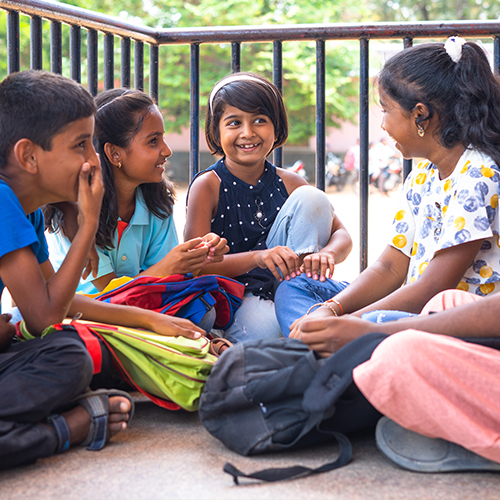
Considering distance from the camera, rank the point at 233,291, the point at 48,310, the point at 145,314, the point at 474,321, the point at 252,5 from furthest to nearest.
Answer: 1. the point at 252,5
2. the point at 233,291
3. the point at 145,314
4. the point at 48,310
5. the point at 474,321

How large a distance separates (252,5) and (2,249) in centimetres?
1657

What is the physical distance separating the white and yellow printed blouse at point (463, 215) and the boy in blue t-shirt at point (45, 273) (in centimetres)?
87

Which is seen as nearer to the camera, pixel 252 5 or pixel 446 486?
pixel 446 486

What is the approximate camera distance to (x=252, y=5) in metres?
16.7

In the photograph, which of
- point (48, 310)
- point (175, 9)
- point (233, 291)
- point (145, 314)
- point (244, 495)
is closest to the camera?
Result: point (244, 495)

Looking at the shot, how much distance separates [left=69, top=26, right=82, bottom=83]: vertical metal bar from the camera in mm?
2551

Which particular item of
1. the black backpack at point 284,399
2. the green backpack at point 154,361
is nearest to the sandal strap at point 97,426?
the green backpack at point 154,361

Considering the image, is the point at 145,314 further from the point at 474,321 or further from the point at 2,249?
the point at 474,321

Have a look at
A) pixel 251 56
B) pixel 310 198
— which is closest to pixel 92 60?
pixel 310 198

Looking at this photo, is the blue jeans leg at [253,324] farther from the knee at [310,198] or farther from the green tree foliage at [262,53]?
the green tree foliage at [262,53]

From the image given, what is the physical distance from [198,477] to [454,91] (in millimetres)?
1465

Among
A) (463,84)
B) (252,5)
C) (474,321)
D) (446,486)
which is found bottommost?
(446,486)

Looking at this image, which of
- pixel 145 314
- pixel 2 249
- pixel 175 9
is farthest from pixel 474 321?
pixel 175 9

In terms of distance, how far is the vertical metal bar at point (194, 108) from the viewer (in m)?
2.88
